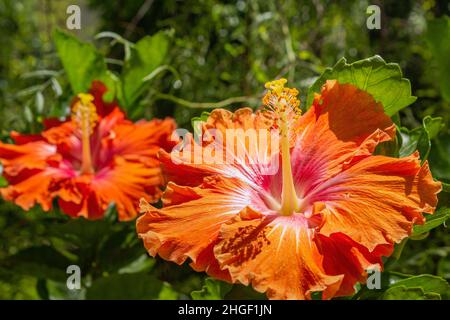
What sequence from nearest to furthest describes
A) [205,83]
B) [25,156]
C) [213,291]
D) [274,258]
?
1. [274,258]
2. [213,291]
3. [25,156]
4. [205,83]

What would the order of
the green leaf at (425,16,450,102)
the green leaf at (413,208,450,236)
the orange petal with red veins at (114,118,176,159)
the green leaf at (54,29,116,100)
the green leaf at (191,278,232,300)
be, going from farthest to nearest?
the green leaf at (54,29,116,100) < the orange petal with red veins at (114,118,176,159) < the green leaf at (425,16,450,102) < the green leaf at (191,278,232,300) < the green leaf at (413,208,450,236)

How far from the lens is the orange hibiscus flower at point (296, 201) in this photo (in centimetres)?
65

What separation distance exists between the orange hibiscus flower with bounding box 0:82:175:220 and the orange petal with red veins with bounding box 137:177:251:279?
0.96 ft

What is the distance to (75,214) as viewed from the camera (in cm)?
103

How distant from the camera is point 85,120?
116cm

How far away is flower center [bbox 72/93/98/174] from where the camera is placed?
3.76 ft

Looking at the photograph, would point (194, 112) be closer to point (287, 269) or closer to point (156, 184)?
point (156, 184)

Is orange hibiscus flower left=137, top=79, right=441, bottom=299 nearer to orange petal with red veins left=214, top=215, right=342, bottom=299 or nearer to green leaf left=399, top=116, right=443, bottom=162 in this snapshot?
orange petal with red veins left=214, top=215, right=342, bottom=299

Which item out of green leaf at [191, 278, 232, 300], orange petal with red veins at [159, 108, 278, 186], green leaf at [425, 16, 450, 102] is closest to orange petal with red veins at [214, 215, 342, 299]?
orange petal with red veins at [159, 108, 278, 186]

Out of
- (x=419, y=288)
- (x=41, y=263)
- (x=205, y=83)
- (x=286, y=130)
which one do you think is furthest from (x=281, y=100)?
(x=205, y=83)

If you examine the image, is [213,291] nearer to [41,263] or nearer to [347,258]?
[347,258]

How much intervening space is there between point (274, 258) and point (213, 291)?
0.27m
